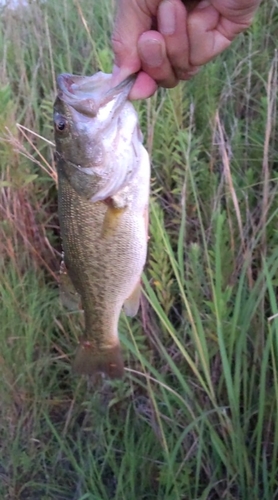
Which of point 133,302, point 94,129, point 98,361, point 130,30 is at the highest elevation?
point 130,30

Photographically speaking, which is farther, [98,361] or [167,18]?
[98,361]

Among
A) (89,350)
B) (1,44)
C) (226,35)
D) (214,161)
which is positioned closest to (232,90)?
(214,161)

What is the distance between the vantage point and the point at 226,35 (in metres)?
1.63

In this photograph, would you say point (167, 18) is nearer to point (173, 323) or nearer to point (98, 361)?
point (98, 361)

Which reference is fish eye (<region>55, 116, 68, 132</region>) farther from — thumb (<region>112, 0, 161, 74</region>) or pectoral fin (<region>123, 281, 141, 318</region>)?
pectoral fin (<region>123, 281, 141, 318</region>)

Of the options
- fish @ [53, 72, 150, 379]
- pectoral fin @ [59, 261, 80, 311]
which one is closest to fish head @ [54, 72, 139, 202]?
fish @ [53, 72, 150, 379]

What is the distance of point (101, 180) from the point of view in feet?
4.76

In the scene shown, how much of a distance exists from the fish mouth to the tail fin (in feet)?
2.08

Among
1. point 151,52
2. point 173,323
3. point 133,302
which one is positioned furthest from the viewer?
point 173,323

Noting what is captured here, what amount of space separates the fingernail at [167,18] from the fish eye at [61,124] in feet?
1.04

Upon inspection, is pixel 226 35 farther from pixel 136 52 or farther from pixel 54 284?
pixel 54 284

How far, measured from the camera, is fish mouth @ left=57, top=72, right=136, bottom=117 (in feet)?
4.65

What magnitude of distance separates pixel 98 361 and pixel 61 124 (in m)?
0.65

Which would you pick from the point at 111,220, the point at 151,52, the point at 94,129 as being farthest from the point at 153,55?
the point at 111,220
